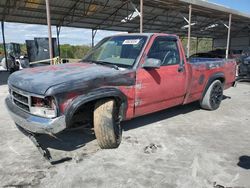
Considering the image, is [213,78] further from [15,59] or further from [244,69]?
[15,59]

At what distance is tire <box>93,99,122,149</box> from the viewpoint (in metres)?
3.74

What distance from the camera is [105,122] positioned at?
12.3 ft

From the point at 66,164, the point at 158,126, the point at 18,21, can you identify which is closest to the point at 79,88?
the point at 66,164

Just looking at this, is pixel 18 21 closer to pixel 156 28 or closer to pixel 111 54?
pixel 156 28

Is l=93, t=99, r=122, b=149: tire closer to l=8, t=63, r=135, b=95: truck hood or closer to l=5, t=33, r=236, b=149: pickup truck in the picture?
l=5, t=33, r=236, b=149: pickup truck

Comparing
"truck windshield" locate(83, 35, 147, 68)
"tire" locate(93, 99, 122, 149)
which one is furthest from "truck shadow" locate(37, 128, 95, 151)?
"truck windshield" locate(83, 35, 147, 68)

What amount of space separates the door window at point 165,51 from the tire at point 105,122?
1.33 metres

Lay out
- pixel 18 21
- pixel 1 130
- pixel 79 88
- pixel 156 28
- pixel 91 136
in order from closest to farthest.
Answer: pixel 79 88, pixel 91 136, pixel 1 130, pixel 18 21, pixel 156 28

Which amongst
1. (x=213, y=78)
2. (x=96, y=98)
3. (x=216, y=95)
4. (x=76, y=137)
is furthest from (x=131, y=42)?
(x=216, y=95)

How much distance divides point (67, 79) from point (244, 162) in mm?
2858

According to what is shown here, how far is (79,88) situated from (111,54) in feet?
4.95

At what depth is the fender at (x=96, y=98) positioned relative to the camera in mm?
3311

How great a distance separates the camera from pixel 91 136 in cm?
461

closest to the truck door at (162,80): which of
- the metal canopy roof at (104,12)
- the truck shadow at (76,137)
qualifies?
the truck shadow at (76,137)
